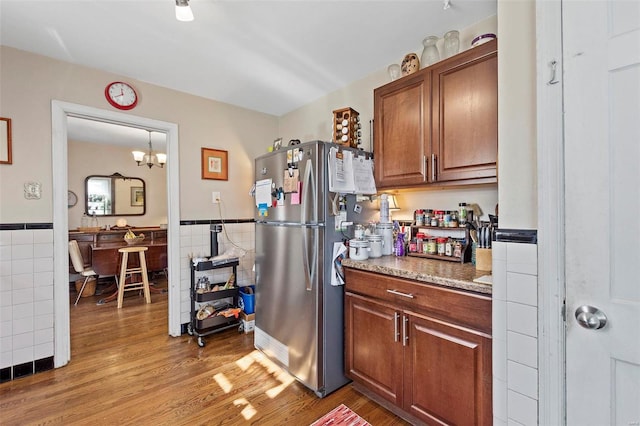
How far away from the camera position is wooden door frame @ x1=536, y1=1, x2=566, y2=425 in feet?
3.02

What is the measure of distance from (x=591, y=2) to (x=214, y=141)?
9.48ft

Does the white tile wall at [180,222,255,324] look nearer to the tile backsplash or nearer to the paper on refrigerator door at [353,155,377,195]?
the tile backsplash

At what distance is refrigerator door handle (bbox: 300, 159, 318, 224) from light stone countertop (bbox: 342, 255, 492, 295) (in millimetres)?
382

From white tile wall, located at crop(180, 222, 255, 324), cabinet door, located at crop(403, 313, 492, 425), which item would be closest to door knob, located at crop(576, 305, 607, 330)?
cabinet door, located at crop(403, 313, 492, 425)

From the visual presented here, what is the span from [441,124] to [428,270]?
88cm

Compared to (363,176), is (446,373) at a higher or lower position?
lower

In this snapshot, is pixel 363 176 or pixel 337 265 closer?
pixel 337 265

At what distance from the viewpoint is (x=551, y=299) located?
0.94 meters

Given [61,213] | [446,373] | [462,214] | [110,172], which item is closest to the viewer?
[446,373]

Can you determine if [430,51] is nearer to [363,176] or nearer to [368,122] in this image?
[368,122]

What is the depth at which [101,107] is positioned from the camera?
7.72 feet

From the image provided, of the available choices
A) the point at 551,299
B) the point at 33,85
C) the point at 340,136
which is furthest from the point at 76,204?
the point at 551,299

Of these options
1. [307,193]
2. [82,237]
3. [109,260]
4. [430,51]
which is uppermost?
[430,51]

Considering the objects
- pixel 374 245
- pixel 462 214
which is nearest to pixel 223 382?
pixel 374 245
